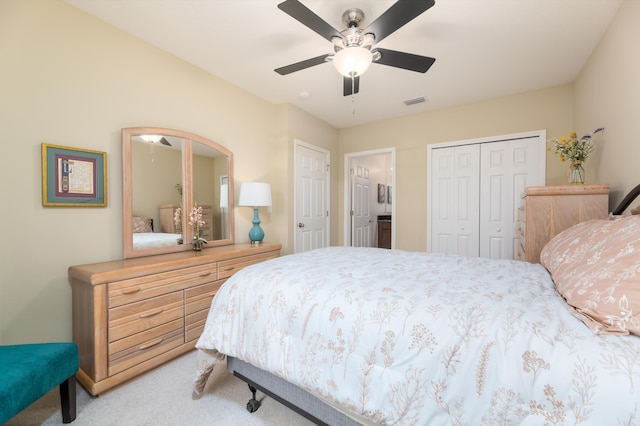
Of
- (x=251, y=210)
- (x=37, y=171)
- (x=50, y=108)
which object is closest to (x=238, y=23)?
(x=50, y=108)

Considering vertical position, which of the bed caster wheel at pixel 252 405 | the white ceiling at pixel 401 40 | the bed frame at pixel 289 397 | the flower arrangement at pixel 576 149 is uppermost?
the white ceiling at pixel 401 40

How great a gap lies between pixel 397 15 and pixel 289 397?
2143mm

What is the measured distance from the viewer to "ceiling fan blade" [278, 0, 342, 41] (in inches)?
55.8

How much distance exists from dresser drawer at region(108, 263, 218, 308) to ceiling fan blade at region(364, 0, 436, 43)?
2.20m

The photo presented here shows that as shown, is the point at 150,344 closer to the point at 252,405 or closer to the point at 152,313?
the point at 152,313

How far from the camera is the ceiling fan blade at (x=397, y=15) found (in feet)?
4.49

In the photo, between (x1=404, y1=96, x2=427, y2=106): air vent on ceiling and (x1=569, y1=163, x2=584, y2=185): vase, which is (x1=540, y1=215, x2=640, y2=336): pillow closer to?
(x1=569, y1=163, x2=584, y2=185): vase

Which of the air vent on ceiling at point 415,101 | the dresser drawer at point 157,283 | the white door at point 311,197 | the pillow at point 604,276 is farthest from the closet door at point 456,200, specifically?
the dresser drawer at point 157,283

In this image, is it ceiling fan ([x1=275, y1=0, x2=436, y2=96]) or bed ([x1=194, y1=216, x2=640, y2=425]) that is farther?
ceiling fan ([x1=275, y1=0, x2=436, y2=96])

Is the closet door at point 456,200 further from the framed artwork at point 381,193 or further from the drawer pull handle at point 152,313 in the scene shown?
the drawer pull handle at point 152,313

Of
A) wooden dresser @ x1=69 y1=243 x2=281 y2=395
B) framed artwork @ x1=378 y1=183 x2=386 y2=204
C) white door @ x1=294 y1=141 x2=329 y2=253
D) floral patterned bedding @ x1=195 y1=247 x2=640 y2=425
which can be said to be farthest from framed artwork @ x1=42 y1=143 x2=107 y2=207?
framed artwork @ x1=378 y1=183 x2=386 y2=204

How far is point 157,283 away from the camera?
1940 millimetres

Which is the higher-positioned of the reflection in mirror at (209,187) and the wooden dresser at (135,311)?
the reflection in mirror at (209,187)

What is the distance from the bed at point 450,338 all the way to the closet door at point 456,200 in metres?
2.24
